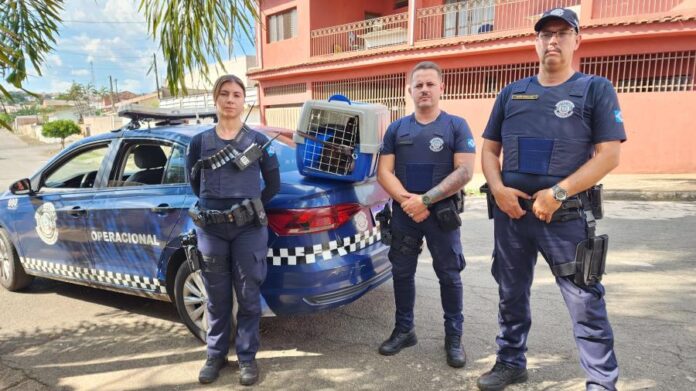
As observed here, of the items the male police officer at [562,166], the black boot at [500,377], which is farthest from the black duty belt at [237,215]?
the black boot at [500,377]

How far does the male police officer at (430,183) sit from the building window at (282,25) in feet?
53.0

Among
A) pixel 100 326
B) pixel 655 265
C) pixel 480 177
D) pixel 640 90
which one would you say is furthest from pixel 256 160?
pixel 640 90

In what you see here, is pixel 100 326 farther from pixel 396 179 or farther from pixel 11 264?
pixel 396 179

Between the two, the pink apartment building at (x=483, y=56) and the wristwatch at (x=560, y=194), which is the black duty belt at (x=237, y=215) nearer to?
the wristwatch at (x=560, y=194)

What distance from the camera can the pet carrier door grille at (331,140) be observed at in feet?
9.17

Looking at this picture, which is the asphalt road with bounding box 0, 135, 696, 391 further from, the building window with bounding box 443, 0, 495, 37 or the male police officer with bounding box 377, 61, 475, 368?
the building window with bounding box 443, 0, 495, 37

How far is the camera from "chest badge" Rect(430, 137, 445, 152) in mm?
2658

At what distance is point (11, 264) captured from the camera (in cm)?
412

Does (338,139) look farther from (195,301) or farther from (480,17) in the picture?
(480,17)

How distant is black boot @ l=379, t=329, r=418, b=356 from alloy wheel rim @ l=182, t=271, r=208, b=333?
1143 millimetres

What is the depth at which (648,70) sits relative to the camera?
10.1m

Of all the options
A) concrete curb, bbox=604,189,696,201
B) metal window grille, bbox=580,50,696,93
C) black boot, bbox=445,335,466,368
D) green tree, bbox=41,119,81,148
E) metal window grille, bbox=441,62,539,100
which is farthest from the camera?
green tree, bbox=41,119,81,148

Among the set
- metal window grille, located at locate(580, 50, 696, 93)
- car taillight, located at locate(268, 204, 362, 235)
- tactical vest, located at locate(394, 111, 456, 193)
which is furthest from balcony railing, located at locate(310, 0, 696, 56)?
car taillight, located at locate(268, 204, 362, 235)

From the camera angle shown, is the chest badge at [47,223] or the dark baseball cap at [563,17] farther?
the chest badge at [47,223]
